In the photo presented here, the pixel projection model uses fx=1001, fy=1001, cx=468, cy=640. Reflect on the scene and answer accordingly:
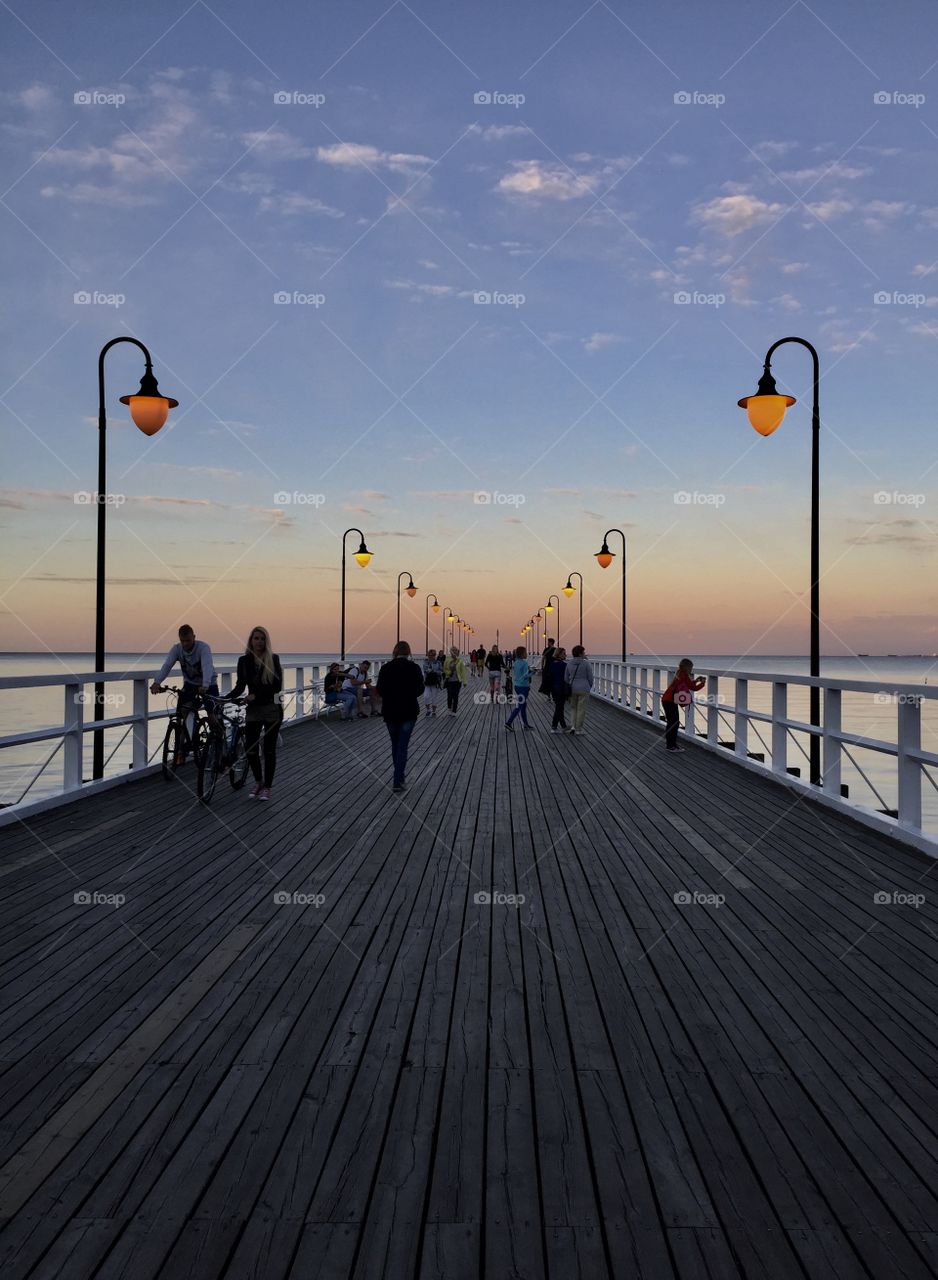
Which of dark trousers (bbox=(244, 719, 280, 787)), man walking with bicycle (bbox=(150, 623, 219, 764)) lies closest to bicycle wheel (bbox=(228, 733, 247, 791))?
dark trousers (bbox=(244, 719, 280, 787))

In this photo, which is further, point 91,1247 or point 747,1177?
point 747,1177

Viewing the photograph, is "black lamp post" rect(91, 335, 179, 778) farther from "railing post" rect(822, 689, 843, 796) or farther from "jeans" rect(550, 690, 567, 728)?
"jeans" rect(550, 690, 567, 728)

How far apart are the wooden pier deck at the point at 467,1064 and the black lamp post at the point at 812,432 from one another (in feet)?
16.7

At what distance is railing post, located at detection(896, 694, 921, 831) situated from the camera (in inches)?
322

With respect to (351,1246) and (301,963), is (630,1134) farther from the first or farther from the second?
(301,963)

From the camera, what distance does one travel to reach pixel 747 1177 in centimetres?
308

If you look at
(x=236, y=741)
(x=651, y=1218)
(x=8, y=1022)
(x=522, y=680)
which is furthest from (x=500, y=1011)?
(x=522, y=680)

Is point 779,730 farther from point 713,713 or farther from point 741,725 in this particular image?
point 713,713

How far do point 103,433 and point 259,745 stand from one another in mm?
5123

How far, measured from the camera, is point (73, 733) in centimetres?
1021

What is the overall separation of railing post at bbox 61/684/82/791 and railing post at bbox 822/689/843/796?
7574 millimetres

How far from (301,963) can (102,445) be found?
1008 cm

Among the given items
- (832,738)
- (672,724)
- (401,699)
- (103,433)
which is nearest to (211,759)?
(401,699)

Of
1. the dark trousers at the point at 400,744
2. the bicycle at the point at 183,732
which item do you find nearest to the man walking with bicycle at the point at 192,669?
the bicycle at the point at 183,732
